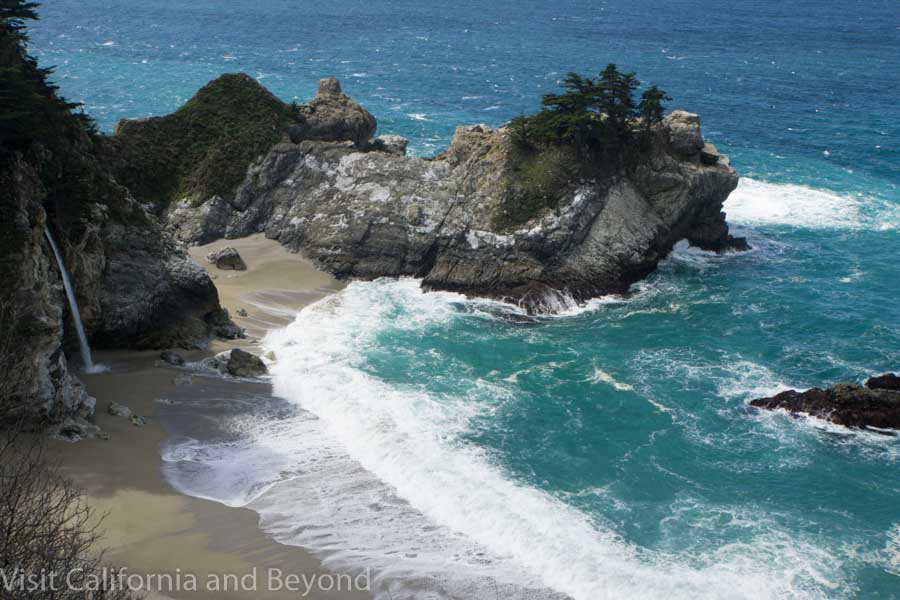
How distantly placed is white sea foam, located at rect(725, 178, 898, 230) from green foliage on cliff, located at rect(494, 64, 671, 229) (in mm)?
14529

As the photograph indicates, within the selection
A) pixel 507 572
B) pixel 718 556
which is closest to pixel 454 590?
pixel 507 572

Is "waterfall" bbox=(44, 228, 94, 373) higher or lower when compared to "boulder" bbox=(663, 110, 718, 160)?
lower

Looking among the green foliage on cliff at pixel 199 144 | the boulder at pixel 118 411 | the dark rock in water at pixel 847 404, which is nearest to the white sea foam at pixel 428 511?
the boulder at pixel 118 411

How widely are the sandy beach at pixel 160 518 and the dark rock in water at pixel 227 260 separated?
37.8ft

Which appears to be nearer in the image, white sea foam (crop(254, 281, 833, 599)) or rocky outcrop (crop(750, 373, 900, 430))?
white sea foam (crop(254, 281, 833, 599))

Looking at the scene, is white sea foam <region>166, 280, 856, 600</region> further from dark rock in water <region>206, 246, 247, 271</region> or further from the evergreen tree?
the evergreen tree

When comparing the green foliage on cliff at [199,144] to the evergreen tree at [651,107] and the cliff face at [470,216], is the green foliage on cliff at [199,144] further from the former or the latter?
the evergreen tree at [651,107]

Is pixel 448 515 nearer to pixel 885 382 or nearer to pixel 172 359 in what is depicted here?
pixel 172 359

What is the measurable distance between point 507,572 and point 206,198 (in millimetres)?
33859

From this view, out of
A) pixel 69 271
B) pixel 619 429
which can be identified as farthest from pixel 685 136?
pixel 69 271

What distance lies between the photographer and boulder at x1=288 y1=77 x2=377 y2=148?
56.9 m

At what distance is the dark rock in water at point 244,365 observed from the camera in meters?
38.6

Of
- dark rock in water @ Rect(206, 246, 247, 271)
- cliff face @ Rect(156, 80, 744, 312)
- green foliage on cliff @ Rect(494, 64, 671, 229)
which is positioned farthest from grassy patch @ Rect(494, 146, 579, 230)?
dark rock in water @ Rect(206, 246, 247, 271)

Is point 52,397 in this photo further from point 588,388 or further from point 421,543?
point 588,388
